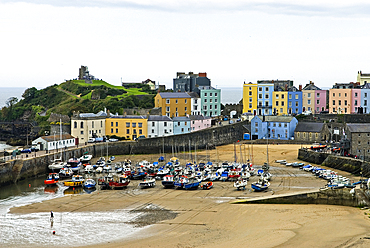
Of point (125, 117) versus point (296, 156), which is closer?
point (296, 156)

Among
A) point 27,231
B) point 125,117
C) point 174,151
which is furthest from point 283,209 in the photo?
point 125,117

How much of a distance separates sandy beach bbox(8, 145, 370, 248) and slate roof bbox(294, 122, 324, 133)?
67.9ft

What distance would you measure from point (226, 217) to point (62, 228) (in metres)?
9.19

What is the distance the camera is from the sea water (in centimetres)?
2517

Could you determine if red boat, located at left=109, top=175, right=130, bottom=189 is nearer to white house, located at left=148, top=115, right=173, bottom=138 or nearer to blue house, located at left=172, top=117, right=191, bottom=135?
white house, located at left=148, top=115, right=173, bottom=138

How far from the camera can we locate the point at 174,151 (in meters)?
56.5

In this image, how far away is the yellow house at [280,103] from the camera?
7319 cm

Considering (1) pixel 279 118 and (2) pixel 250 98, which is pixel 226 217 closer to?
(1) pixel 279 118

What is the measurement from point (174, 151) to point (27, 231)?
1206 inches

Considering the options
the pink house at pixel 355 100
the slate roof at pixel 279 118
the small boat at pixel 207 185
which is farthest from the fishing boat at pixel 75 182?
the pink house at pixel 355 100

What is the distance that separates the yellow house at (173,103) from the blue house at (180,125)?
733cm

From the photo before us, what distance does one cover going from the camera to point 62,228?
27312 mm

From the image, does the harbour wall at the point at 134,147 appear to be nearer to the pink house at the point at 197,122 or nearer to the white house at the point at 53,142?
the white house at the point at 53,142

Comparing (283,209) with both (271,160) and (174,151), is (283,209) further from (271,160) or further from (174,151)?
(174,151)
